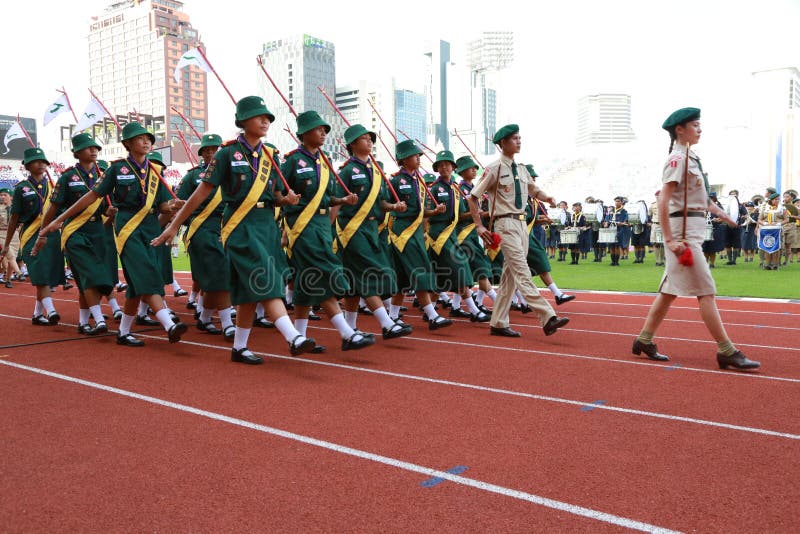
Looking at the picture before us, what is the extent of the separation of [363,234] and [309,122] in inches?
48.4

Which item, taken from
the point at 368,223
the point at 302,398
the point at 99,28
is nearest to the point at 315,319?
the point at 368,223

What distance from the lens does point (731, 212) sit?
1858cm

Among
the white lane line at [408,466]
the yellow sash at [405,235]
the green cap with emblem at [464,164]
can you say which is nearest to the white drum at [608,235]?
the green cap with emblem at [464,164]

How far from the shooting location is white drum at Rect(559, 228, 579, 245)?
21.4 m

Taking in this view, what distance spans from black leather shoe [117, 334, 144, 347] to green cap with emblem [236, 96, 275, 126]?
2.63 m

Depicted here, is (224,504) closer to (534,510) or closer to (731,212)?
(534,510)

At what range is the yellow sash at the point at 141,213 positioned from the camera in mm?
6793

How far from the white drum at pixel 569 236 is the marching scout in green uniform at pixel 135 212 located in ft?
53.3

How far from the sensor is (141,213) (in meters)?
6.91

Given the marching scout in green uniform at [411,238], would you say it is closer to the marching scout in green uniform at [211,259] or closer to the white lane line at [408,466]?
the marching scout in green uniform at [211,259]

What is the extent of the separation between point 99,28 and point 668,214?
19042 cm

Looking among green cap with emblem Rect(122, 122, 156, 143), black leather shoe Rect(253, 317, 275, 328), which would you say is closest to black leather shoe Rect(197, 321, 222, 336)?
black leather shoe Rect(253, 317, 275, 328)

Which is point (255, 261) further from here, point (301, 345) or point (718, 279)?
point (718, 279)

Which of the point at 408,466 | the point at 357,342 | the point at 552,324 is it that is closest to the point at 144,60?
the point at 552,324
